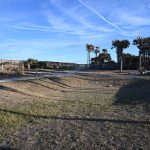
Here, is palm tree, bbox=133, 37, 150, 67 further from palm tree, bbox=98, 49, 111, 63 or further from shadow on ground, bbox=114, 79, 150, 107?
shadow on ground, bbox=114, 79, 150, 107

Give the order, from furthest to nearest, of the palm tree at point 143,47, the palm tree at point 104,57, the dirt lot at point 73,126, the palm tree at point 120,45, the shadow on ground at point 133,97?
the palm tree at point 104,57 → the palm tree at point 120,45 → the palm tree at point 143,47 → the shadow on ground at point 133,97 → the dirt lot at point 73,126

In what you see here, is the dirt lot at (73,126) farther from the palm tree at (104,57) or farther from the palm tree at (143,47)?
the palm tree at (104,57)

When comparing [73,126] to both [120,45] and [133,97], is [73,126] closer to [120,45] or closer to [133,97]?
[133,97]

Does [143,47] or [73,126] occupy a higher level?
[143,47]

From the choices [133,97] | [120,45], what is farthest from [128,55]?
[133,97]

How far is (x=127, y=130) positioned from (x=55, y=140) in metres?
2.17

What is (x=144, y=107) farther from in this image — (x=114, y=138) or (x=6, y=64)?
(x=6, y=64)

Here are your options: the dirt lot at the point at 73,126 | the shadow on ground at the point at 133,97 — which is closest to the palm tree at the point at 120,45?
the shadow on ground at the point at 133,97

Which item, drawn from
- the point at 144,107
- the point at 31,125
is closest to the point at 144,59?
the point at 144,107

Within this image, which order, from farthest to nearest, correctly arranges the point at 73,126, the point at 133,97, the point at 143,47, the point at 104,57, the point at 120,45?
the point at 104,57
the point at 120,45
the point at 143,47
the point at 133,97
the point at 73,126

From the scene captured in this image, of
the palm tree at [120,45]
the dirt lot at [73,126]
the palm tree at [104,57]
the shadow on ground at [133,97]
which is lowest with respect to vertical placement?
the shadow on ground at [133,97]

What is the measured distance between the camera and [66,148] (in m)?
8.89

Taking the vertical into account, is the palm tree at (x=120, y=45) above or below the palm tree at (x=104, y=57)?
above

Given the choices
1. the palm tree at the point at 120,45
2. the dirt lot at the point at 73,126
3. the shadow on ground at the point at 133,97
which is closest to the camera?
the dirt lot at the point at 73,126
